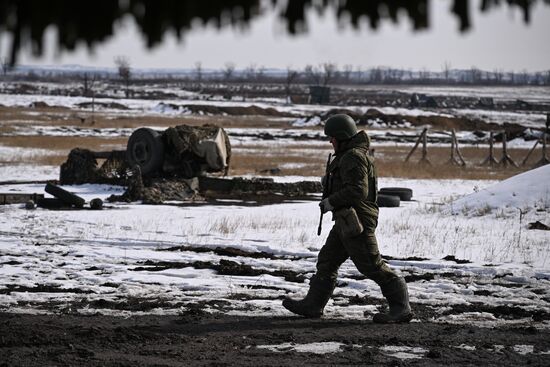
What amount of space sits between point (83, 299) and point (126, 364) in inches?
111

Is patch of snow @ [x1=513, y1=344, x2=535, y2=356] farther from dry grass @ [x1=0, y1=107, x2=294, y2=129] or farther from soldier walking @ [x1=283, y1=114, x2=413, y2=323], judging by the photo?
dry grass @ [x1=0, y1=107, x2=294, y2=129]

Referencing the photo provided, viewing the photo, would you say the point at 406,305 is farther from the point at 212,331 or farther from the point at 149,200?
the point at 149,200

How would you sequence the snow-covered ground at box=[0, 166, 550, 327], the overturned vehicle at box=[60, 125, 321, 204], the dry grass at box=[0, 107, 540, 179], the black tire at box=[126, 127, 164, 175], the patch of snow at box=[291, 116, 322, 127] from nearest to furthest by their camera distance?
the snow-covered ground at box=[0, 166, 550, 327] → the overturned vehicle at box=[60, 125, 321, 204] → the black tire at box=[126, 127, 164, 175] → the dry grass at box=[0, 107, 540, 179] → the patch of snow at box=[291, 116, 322, 127]

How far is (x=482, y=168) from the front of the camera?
108ft

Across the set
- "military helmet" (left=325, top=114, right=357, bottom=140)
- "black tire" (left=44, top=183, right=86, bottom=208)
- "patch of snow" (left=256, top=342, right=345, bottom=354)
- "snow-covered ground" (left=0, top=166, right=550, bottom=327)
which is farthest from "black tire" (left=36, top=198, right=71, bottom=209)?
"patch of snow" (left=256, top=342, right=345, bottom=354)

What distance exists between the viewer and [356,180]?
7.97m

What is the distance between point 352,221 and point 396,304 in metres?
0.93

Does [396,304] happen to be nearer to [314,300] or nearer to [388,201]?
[314,300]

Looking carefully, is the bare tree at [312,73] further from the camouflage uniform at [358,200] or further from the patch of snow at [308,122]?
the patch of snow at [308,122]

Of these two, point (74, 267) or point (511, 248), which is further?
point (511, 248)

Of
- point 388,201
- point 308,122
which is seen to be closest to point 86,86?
point 308,122

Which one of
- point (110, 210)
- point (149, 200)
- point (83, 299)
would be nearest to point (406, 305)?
point (83, 299)

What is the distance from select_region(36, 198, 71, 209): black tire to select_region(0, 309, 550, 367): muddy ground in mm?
10076

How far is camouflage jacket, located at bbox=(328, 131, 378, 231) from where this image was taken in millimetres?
7973
